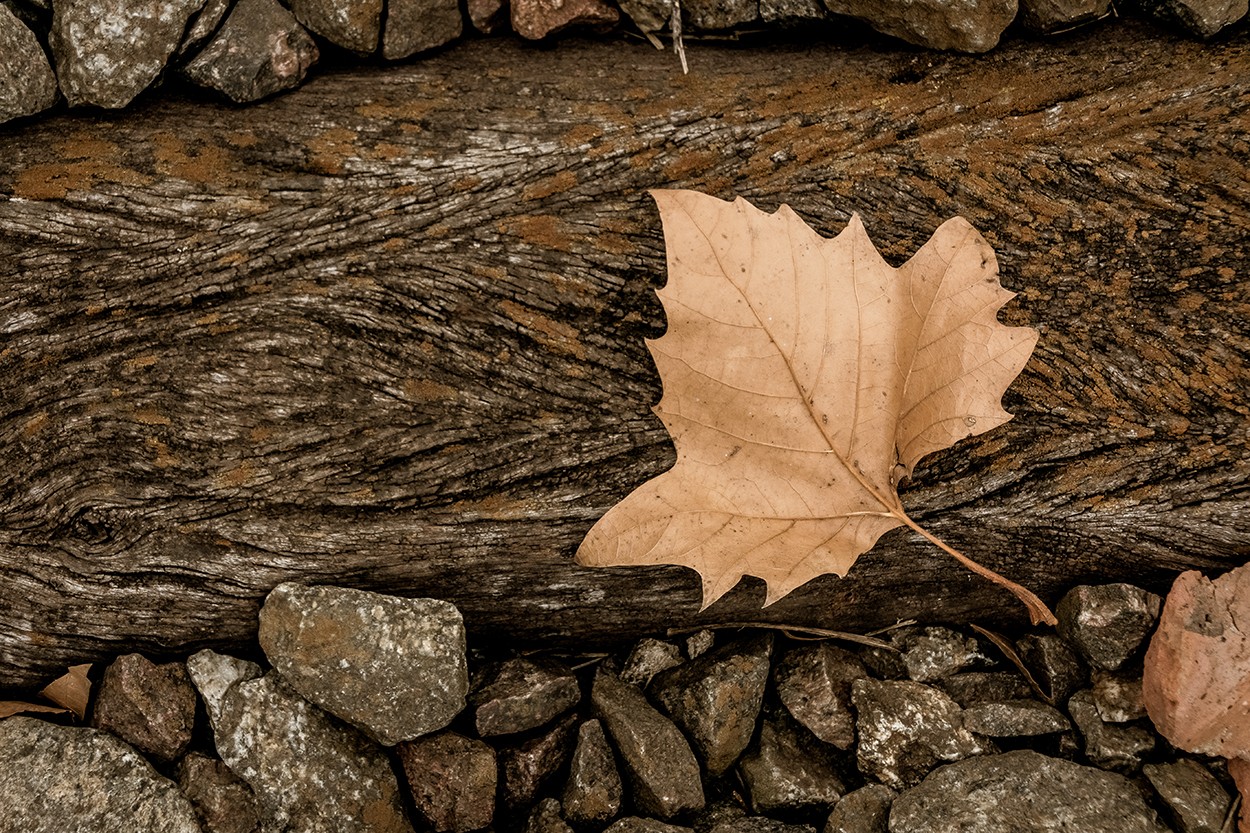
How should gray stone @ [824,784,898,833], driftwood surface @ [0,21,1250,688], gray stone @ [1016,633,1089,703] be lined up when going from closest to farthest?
driftwood surface @ [0,21,1250,688], gray stone @ [824,784,898,833], gray stone @ [1016,633,1089,703]

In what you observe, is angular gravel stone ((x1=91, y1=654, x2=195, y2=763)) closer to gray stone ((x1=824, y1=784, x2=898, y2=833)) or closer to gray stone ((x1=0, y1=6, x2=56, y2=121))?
gray stone ((x1=0, y1=6, x2=56, y2=121))

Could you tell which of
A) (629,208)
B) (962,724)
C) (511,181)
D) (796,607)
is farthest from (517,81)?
(962,724)

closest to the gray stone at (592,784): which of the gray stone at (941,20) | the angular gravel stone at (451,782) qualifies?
the angular gravel stone at (451,782)

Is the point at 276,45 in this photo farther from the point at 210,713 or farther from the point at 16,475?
the point at 210,713

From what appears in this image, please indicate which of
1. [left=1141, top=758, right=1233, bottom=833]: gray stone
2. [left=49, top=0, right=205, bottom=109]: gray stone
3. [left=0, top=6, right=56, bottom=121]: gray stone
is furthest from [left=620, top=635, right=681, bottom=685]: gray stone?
[left=0, top=6, right=56, bottom=121]: gray stone

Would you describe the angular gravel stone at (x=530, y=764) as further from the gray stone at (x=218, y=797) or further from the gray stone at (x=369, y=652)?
the gray stone at (x=218, y=797)

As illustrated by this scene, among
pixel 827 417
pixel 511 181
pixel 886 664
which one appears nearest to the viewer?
pixel 827 417

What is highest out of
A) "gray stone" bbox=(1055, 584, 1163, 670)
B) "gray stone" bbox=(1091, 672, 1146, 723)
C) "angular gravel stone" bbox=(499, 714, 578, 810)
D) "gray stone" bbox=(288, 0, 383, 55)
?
"gray stone" bbox=(288, 0, 383, 55)
